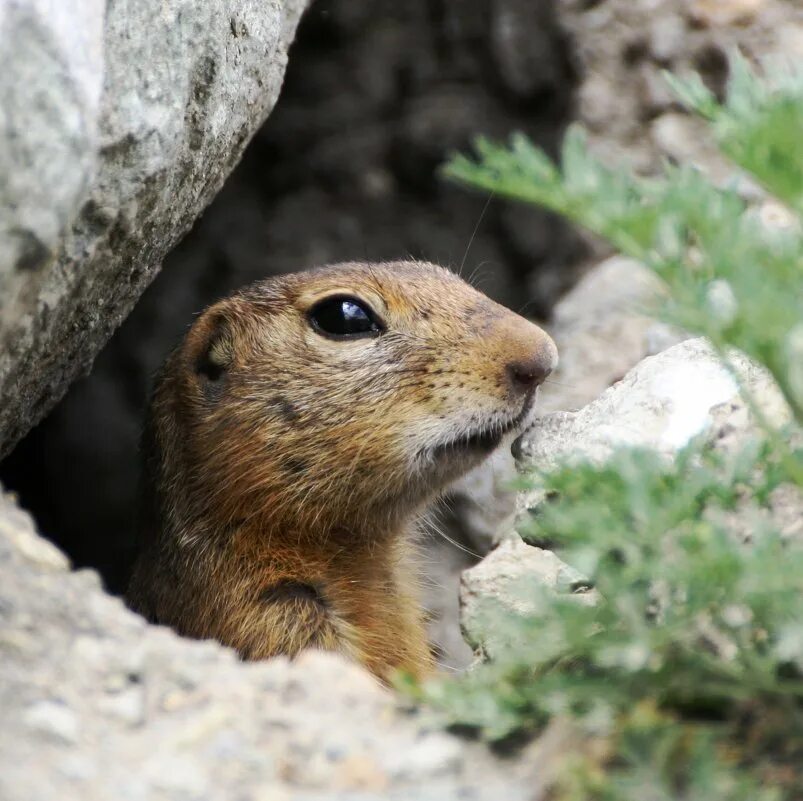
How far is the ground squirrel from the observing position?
146 inches

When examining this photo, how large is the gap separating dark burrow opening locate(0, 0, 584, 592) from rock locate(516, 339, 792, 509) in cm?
263

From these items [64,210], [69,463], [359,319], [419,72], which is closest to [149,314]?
[69,463]

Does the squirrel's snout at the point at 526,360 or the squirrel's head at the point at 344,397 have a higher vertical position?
the squirrel's snout at the point at 526,360

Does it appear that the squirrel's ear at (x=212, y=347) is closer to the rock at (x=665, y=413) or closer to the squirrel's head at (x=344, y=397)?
the squirrel's head at (x=344, y=397)

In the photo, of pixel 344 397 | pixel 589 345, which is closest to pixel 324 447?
pixel 344 397

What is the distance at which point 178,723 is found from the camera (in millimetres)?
2209

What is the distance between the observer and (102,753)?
6.84 feet

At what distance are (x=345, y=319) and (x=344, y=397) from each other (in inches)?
13.8

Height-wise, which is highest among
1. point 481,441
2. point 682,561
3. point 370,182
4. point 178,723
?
point 682,561

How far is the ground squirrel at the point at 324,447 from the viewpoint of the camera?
146 inches

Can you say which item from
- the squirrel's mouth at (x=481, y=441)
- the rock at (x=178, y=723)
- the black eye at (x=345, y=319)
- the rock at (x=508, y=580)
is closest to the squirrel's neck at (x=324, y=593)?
the rock at (x=508, y=580)

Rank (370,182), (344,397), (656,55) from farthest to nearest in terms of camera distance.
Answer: (370,182) < (656,55) < (344,397)

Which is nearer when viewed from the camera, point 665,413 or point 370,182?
point 665,413

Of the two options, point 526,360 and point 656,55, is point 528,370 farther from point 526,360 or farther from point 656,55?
point 656,55
